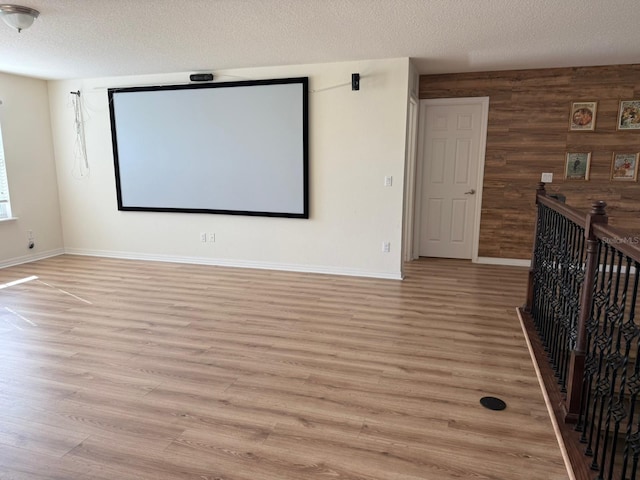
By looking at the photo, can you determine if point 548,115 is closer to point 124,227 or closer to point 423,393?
point 423,393

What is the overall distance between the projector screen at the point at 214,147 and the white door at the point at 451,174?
189 centimetres

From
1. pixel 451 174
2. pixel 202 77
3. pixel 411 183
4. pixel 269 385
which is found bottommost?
pixel 269 385

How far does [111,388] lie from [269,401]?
3.39ft

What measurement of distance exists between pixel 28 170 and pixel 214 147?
2822mm

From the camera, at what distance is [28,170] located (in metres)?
6.02

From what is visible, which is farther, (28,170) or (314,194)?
(28,170)

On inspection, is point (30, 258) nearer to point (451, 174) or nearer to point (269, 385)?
point (269, 385)

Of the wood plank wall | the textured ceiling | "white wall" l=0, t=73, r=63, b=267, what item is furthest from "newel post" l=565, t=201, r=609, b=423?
"white wall" l=0, t=73, r=63, b=267

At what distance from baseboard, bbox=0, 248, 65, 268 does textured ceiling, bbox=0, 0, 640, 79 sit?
2579 mm

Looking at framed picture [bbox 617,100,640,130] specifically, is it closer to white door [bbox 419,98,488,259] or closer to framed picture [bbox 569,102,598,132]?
framed picture [bbox 569,102,598,132]

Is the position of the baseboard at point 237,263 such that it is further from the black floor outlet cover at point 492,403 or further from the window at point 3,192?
the black floor outlet cover at point 492,403

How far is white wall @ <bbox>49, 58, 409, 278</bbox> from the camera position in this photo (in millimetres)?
4934

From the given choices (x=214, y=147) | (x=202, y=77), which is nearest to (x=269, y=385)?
(x=214, y=147)

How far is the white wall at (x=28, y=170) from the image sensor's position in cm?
574
